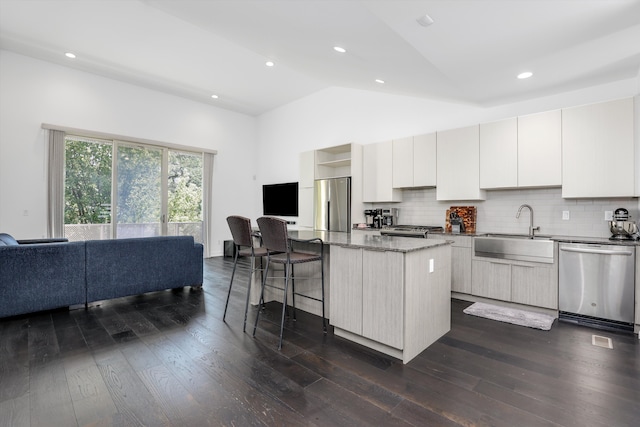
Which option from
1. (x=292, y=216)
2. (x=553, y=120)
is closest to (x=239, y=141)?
(x=292, y=216)

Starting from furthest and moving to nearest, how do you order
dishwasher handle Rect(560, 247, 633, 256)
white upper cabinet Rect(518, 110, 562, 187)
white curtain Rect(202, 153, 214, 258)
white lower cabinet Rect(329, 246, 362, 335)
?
white curtain Rect(202, 153, 214, 258) → white upper cabinet Rect(518, 110, 562, 187) → dishwasher handle Rect(560, 247, 633, 256) → white lower cabinet Rect(329, 246, 362, 335)

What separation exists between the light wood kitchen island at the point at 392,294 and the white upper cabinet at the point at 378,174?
228 cm

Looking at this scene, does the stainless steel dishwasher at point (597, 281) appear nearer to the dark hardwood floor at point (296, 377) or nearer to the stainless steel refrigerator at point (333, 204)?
the dark hardwood floor at point (296, 377)

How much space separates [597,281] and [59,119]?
8.09 metres

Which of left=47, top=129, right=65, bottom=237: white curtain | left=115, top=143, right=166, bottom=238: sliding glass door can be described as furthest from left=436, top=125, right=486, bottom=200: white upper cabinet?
left=47, top=129, right=65, bottom=237: white curtain

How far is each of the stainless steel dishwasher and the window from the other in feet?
22.4

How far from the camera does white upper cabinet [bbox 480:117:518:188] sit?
3693 mm

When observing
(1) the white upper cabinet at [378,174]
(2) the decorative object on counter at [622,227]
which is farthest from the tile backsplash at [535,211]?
(1) the white upper cabinet at [378,174]

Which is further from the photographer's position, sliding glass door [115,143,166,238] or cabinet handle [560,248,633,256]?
sliding glass door [115,143,166,238]

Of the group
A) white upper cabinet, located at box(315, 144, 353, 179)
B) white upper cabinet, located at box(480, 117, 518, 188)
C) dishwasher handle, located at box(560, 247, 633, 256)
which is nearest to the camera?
dishwasher handle, located at box(560, 247, 633, 256)

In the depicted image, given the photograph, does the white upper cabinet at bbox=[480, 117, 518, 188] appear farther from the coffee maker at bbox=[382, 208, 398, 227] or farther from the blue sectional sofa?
the blue sectional sofa

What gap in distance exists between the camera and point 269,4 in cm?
273

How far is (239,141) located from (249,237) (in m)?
5.61

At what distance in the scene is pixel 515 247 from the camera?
11.2ft
